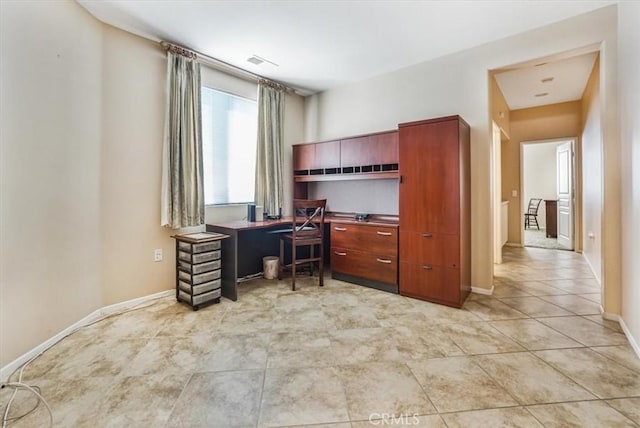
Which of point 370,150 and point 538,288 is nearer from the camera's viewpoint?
point 538,288

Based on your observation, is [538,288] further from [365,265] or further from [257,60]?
[257,60]

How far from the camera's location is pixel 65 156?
7.86 ft

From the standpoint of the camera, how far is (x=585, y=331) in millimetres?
2404

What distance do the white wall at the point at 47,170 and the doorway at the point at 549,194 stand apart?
707 centimetres

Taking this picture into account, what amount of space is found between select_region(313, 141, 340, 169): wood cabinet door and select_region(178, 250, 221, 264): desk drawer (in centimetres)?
196

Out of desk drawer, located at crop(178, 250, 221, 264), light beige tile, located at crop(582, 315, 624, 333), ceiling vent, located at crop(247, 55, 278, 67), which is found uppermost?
ceiling vent, located at crop(247, 55, 278, 67)

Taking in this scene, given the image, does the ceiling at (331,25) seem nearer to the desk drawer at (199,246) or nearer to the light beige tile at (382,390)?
the desk drawer at (199,246)

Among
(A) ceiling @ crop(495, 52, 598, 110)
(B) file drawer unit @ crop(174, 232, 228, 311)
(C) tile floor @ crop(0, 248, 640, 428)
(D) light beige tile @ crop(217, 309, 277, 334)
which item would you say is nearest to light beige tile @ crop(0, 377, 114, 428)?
(C) tile floor @ crop(0, 248, 640, 428)

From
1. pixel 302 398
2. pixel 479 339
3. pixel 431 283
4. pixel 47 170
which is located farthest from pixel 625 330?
pixel 47 170

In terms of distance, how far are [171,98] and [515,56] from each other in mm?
3618

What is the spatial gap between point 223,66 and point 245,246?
2.31 meters

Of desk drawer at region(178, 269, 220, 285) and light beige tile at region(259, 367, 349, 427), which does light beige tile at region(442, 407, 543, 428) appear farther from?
desk drawer at region(178, 269, 220, 285)

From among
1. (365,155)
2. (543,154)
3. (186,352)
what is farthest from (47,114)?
(543,154)

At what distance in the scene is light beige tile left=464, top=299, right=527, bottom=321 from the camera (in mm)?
2713
